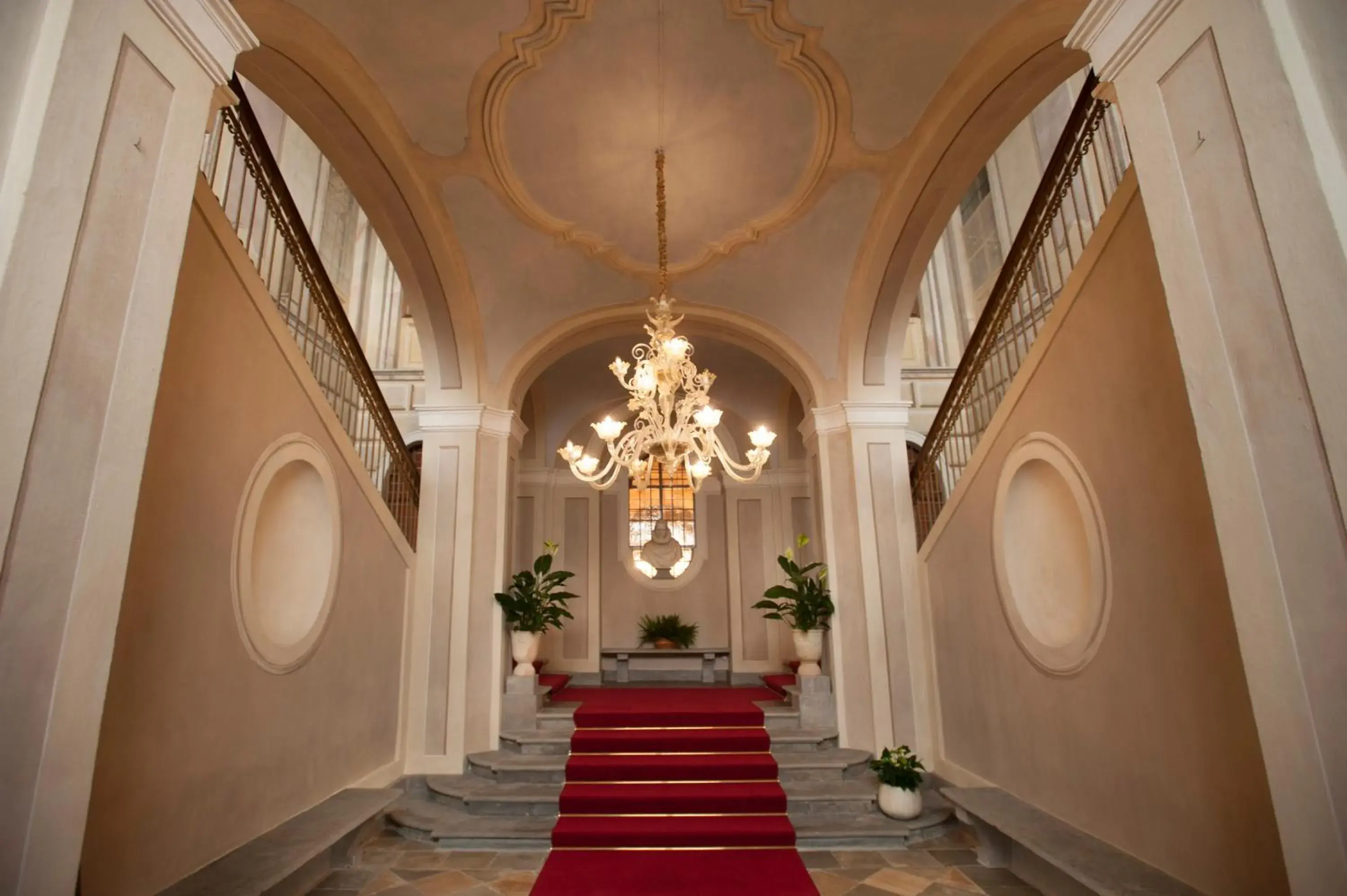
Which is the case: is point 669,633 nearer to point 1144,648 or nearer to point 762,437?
point 762,437

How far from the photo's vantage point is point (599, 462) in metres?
11.5

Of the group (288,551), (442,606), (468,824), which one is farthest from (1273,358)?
(442,606)

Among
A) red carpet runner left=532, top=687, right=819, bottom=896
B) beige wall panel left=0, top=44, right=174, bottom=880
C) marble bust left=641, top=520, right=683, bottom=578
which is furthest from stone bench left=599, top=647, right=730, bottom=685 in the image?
beige wall panel left=0, top=44, right=174, bottom=880

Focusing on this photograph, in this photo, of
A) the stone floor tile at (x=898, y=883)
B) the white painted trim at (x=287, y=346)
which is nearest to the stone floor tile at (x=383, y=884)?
the white painted trim at (x=287, y=346)

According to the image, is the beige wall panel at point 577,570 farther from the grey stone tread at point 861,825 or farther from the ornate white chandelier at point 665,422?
the ornate white chandelier at point 665,422

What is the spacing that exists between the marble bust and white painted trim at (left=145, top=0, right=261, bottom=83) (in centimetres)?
890

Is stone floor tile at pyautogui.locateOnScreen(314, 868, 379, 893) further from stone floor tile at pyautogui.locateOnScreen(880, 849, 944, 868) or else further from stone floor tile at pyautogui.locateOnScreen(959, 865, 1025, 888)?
stone floor tile at pyautogui.locateOnScreen(959, 865, 1025, 888)

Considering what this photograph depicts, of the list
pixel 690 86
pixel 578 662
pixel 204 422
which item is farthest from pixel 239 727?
pixel 578 662

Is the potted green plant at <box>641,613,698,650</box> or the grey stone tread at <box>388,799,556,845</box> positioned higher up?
the potted green plant at <box>641,613,698,650</box>

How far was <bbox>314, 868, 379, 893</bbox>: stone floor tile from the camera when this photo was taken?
4.23m

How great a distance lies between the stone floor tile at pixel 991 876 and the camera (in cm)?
413

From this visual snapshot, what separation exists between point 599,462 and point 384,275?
448 cm

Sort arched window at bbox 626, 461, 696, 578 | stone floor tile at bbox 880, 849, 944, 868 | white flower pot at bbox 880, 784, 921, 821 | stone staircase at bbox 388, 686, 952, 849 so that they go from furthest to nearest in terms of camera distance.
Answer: arched window at bbox 626, 461, 696, 578 < white flower pot at bbox 880, 784, 921, 821 < stone staircase at bbox 388, 686, 952, 849 < stone floor tile at bbox 880, 849, 944, 868

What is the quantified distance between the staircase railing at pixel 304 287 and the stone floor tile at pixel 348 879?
104 inches
